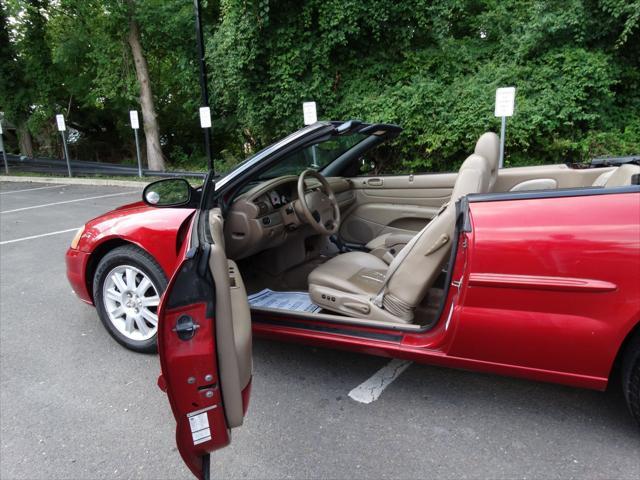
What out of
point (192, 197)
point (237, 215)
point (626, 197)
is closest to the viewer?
point (626, 197)

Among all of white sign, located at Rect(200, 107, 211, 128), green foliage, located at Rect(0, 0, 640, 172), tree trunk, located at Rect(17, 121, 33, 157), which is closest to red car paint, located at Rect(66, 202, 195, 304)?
green foliage, located at Rect(0, 0, 640, 172)

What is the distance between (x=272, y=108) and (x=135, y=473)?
9.38m

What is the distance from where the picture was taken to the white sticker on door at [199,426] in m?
1.60

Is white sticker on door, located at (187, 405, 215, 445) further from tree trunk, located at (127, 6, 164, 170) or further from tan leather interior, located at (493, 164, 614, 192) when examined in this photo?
tree trunk, located at (127, 6, 164, 170)

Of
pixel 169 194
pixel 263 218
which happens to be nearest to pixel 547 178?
pixel 263 218

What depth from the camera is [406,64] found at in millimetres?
9719

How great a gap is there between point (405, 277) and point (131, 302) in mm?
1748

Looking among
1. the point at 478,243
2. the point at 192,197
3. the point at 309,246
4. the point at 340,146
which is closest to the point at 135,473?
the point at 192,197

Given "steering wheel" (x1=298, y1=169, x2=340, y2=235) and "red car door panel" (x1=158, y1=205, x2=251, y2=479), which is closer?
"red car door panel" (x1=158, y1=205, x2=251, y2=479)

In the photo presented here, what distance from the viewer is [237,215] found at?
293cm

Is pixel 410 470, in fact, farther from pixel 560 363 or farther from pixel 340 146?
pixel 340 146

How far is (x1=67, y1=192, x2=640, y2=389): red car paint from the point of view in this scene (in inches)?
70.2

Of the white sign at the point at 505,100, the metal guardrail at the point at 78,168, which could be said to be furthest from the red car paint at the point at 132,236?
the metal guardrail at the point at 78,168

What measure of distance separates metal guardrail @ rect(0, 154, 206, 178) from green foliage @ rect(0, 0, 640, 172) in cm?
201
